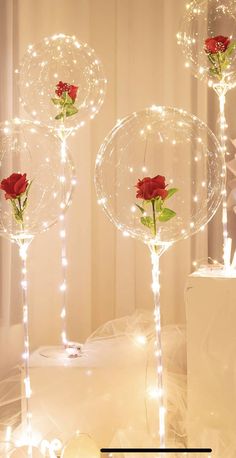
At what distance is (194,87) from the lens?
293 centimetres

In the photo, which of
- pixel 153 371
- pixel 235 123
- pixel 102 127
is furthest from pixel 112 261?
pixel 153 371

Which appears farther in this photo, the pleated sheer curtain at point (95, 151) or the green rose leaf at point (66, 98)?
the pleated sheer curtain at point (95, 151)

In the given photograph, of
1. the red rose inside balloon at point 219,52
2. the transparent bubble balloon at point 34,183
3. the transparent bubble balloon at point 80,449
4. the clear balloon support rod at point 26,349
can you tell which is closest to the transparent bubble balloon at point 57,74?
the transparent bubble balloon at point 34,183

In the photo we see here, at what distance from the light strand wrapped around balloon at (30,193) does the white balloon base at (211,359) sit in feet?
1.53

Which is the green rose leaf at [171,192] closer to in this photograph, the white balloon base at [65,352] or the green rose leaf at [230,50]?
the green rose leaf at [230,50]

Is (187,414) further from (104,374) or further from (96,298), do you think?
(96,298)

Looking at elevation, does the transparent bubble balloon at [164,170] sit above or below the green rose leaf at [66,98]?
below

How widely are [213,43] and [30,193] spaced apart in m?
0.74

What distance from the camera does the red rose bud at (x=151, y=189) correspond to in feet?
5.45

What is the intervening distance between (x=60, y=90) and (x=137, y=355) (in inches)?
36.8

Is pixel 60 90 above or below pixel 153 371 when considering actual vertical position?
above

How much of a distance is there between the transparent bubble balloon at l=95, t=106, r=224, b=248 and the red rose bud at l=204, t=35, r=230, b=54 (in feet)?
1.24

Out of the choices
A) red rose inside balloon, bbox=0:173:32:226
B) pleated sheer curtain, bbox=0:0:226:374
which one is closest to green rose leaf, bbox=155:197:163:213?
red rose inside balloon, bbox=0:173:32:226

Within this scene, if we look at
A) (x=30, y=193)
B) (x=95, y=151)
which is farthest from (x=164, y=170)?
(x=95, y=151)
